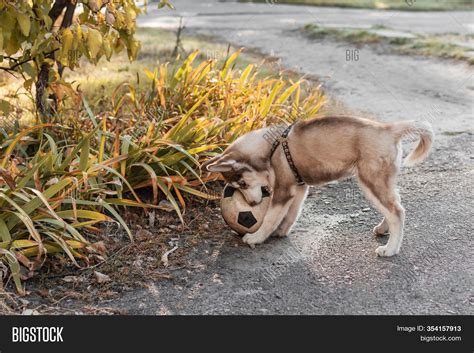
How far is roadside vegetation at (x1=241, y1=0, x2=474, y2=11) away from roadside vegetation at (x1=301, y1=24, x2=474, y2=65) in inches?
106

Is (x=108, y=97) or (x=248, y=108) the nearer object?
(x=248, y=108)

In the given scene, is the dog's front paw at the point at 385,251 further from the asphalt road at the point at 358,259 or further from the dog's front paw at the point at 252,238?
the dog's front paw at the point at 252,238

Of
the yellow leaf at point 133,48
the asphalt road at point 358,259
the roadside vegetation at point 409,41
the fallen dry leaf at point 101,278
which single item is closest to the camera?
the asphalt road at point 358,259

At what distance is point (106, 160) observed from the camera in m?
4.95

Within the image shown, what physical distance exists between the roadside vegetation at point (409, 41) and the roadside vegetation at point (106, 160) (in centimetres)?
399

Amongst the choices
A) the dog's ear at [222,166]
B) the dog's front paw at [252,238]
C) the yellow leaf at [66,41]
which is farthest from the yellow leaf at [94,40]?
the dog's front paw at [252,238]

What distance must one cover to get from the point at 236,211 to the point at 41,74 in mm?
2130

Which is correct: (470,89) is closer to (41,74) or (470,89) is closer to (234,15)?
(41,74)

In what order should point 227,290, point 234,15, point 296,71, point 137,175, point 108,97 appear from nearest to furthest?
point 227,290, point 137,175, point 108,97, point 296,71, point 234,15

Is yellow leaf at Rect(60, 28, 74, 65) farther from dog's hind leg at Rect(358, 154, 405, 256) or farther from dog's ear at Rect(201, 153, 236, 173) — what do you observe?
dog's hind leg at Rect(358, 154, 405, 256)

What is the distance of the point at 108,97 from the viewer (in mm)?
7336

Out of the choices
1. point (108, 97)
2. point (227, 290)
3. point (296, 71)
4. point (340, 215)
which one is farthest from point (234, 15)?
point (227, 290)

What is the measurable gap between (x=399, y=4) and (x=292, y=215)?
37.3ft

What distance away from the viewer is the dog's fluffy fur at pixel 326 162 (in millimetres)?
4660
